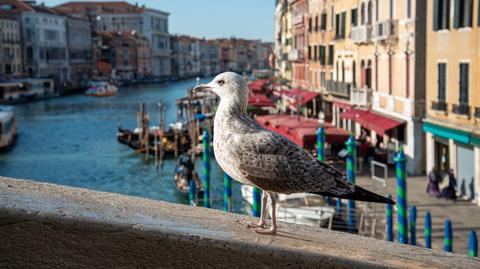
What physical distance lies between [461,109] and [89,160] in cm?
1328

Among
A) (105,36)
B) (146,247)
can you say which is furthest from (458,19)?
(105,36)

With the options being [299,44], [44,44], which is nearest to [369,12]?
[299,44]

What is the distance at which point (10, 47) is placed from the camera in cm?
5825

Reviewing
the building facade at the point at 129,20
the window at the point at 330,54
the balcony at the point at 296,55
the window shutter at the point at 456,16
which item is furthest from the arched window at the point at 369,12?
the building facade at the point at 129,20

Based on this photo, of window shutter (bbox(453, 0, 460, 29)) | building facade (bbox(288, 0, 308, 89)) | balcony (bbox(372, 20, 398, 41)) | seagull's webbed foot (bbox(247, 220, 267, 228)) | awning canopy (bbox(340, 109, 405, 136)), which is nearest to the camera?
seagull's webbed foot (bbox(247, 220, 267, 228))

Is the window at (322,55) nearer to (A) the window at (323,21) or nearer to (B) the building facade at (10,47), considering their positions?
(A) the window at (323,21)

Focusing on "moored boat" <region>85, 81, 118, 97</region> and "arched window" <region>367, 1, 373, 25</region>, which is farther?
"moored boat" <region>85, 81, 118, 97</region>

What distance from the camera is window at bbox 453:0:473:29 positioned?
10820 millimetres

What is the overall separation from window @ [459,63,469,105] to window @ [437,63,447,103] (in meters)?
0.79

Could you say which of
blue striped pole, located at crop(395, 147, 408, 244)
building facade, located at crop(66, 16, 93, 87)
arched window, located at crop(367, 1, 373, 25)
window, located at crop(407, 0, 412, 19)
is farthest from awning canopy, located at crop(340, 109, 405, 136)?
building facade, located at crop(66, 16, 93, 87)

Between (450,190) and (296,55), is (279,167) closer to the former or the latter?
(450,190)

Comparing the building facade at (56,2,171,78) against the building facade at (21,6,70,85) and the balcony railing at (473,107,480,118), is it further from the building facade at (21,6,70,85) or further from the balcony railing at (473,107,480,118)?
the balcony railing at (473,107,480,118)

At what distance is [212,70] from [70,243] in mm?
120249

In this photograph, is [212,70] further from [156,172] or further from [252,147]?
[252,147]
